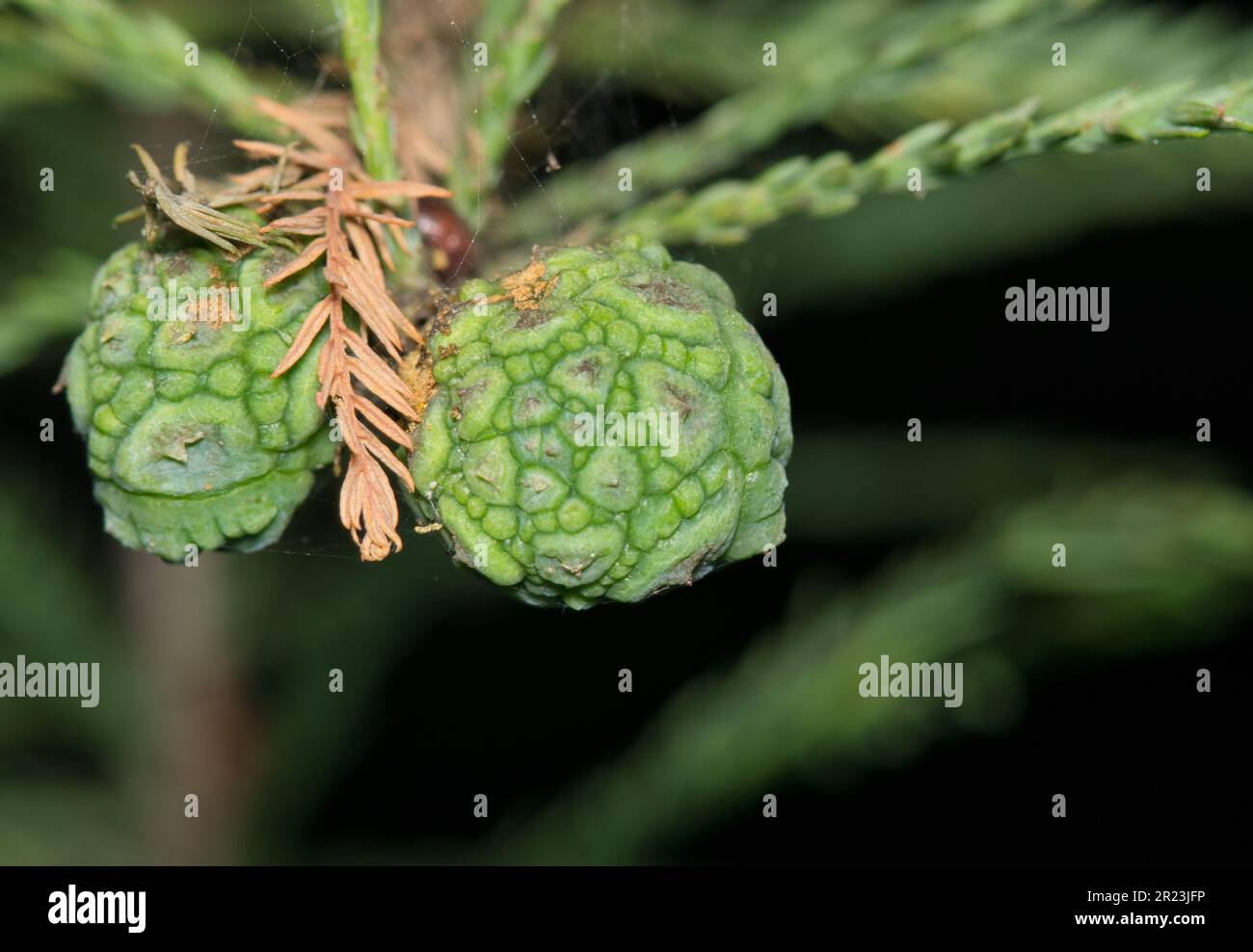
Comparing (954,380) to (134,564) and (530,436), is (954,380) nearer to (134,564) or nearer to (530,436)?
(530,436)

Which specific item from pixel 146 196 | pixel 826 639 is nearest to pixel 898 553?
pixel 826 639

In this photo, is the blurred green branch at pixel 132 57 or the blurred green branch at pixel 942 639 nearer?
the blurred green branch at pixel 132 57

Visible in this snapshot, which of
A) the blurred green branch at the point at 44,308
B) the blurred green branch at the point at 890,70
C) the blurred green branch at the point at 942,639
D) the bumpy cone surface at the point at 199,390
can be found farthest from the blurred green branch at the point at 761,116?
the blurred green branch at the point at 942,639

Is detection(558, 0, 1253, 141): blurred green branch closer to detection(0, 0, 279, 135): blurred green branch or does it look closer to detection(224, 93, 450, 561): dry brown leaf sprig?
detection(224, 93, 450, 561): dry brown leaf sprig

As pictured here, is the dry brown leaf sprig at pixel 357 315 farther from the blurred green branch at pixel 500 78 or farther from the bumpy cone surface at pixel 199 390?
the blurred green branch at pixel 500 78

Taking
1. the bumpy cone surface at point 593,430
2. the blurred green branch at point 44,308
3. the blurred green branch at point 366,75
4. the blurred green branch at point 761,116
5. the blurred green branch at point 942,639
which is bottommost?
the blurred green branch at point 942,639

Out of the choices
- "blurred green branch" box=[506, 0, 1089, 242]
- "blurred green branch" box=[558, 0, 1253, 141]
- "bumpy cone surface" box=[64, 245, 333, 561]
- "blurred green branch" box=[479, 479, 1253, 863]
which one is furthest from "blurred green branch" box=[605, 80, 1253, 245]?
"blurred green branch" box=[479, 479, 1253, 863]

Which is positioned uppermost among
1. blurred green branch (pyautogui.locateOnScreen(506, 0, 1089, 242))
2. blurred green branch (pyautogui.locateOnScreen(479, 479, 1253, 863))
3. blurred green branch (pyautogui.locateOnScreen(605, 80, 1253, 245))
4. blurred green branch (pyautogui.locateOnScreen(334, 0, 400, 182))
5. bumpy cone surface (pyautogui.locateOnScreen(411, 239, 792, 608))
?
blurred green branch (pyautogui.locateOnScreen(506, 0, 1089, 242))
